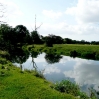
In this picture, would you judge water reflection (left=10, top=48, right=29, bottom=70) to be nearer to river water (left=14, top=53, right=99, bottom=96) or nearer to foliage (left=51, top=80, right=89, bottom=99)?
river water (left=14, top=53, right=99, bottom=96)

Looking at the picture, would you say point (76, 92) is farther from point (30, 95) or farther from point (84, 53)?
point (84, 53)

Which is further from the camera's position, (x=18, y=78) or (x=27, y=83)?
(x=18, y=78)

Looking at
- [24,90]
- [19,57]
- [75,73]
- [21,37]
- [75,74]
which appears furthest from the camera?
[21,37]

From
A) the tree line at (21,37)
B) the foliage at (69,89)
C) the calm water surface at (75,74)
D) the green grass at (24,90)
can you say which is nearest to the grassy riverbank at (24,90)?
the green grass at (24,90)

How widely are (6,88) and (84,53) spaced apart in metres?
56.2

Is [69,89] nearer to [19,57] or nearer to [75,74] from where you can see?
[75,74]

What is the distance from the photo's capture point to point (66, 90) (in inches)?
589

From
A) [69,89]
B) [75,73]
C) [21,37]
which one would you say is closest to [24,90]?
[69,89]

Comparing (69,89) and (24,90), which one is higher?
(24,90)

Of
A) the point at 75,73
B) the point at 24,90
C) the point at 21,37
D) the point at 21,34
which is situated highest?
the point at 21,34

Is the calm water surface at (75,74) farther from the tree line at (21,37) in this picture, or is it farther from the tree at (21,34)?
the tree at (21,34)

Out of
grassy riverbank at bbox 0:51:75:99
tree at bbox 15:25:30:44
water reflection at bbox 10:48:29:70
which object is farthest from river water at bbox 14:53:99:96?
tree at bbox 15:25:30:44

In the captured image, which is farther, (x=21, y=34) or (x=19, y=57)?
(x=21, y=34)

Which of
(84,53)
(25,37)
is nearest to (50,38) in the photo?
(25,37)
